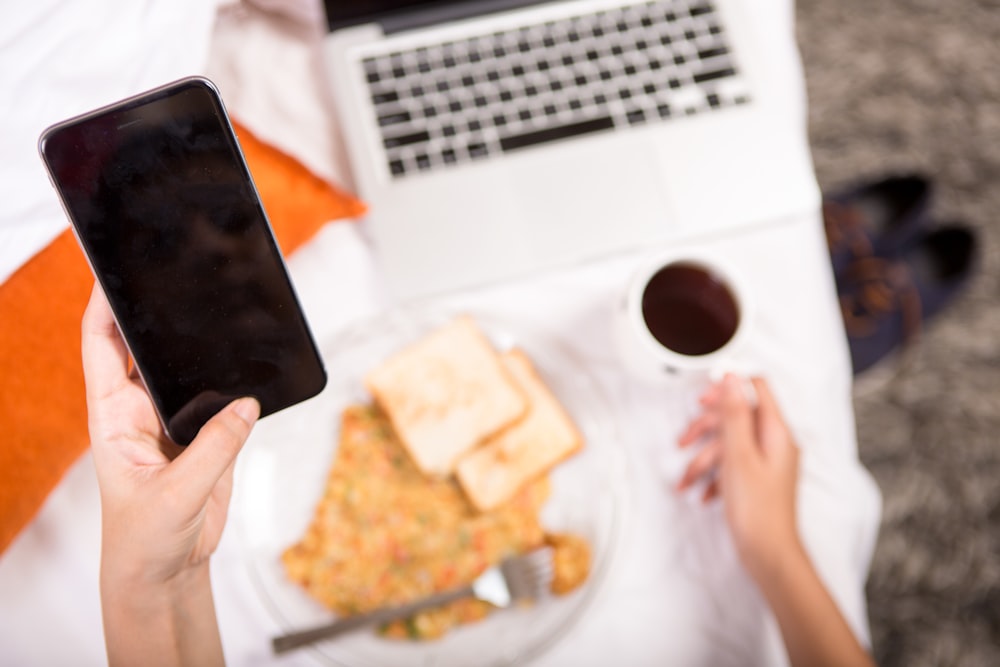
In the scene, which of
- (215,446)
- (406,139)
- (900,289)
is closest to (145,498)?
(215,446)

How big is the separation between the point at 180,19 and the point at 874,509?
68 centimetres

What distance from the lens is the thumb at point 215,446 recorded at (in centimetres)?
36

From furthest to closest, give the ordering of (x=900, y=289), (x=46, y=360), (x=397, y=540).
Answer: (x=900, y=289) → (x=397, y=540) → (x=46, y=360)

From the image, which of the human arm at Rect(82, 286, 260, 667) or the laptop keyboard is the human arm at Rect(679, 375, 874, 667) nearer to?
the laptop keyboard

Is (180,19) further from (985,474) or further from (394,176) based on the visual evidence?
(985,474)

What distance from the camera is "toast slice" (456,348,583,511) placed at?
1.86 feet

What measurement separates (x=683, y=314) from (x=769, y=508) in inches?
6.8

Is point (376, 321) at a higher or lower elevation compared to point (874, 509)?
higher

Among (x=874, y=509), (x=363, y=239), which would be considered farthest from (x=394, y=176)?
(x=874, y=509)

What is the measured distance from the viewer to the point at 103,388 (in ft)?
1.28

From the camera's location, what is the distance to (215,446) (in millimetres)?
362

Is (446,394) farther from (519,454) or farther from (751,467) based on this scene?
(751,467)

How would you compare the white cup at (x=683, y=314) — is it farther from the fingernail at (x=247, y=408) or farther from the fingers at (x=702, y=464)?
the fingernail at (x=247, y=408)

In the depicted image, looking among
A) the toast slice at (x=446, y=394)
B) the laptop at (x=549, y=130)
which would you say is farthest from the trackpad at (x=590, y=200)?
the toast slice at (x=446, y=394)
